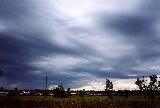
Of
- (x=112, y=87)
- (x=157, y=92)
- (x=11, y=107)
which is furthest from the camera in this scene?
(x=112, y=87)

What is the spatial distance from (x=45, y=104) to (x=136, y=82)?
60.0 meters

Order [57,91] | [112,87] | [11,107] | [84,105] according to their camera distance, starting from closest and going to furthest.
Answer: [11,107] < [84,105] < [57,91] < [112,87]

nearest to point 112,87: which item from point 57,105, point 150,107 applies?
point 150,107

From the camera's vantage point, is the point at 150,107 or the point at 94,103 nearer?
the point at 94,103

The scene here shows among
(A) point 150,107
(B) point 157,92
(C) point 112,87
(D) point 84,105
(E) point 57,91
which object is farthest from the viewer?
(C) point 112,87

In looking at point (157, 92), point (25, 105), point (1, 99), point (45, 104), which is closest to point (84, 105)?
point (45, 104)

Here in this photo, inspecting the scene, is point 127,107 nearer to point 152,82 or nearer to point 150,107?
point 150,107

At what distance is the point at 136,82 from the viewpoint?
294ft

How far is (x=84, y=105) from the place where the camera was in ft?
117

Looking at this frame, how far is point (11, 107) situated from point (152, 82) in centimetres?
6439

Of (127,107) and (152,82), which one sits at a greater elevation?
(152,82)

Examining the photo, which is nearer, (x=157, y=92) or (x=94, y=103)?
(x=94, y=103)

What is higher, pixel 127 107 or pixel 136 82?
pixel 136 82

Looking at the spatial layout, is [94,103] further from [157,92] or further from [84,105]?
[157,92]
